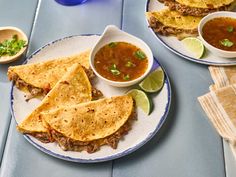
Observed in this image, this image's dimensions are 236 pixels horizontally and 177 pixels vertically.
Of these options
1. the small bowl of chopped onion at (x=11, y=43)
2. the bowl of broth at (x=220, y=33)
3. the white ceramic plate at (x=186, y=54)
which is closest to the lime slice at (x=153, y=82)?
the white ceramic plate at (x=186, y=54)

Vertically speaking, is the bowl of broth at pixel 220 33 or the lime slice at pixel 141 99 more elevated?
the bowl of broth at pixel 220 33

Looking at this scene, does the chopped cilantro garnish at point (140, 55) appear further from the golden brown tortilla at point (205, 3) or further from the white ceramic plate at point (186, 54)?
the golden brown tortilla at point (205, 3)

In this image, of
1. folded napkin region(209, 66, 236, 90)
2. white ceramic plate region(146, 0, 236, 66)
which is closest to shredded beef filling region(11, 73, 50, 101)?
white ceramic plate region(146, 0, 236, 66)

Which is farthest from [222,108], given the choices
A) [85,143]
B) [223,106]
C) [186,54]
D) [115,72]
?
[85,143]

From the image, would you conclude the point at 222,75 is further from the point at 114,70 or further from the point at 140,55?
the point at 114,70

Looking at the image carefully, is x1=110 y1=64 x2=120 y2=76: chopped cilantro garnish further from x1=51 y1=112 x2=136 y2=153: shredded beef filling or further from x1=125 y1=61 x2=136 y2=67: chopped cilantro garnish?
x1=51 y1=112 x2=136 y2=153: shredded beef filling
